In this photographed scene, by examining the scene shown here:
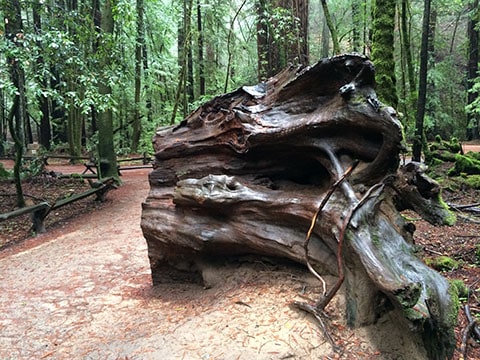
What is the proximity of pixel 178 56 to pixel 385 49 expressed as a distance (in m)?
16.5

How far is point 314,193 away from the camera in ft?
11.9

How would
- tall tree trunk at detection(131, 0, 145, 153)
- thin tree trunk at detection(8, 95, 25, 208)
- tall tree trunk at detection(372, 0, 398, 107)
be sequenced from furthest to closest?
tall tree trunk at detection(131, 0, 145, 153) → thin tree trunk at detection(8, 95, 25, 208) → tall tree trunk at detection(372, 0, 398, 107)

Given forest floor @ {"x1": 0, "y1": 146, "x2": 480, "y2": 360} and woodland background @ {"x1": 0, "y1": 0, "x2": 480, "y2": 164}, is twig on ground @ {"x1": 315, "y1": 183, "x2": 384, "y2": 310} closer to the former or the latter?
forest floor @ {"x1": 0, "y1": 146, "x2": 480, "y2": 360}

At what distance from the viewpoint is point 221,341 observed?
114 inches

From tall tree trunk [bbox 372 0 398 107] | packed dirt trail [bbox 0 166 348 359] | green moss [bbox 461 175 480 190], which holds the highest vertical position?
tall tree trunk [bbox 372 0 398 107]

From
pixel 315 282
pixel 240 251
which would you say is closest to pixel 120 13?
pixel 240 251

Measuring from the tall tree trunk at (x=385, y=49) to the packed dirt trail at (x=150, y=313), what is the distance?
5.32 metres

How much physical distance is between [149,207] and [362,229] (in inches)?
126

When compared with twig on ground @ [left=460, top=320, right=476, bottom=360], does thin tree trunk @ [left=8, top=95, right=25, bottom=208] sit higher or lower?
higher

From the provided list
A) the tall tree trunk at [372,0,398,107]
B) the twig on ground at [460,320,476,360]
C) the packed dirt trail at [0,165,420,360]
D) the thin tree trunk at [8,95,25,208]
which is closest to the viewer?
the packed dirt trail at [0,165,420,360]

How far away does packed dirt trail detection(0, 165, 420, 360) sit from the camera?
2.77m

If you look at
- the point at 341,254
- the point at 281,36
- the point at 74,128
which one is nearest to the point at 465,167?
the point at 281,36

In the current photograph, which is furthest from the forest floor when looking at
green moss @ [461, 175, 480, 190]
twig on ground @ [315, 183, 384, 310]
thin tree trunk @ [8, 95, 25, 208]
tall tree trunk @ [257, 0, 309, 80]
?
tall tree trunk @ [257, 0, 309, 80]

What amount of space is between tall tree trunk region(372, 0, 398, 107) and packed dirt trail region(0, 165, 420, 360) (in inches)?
210
